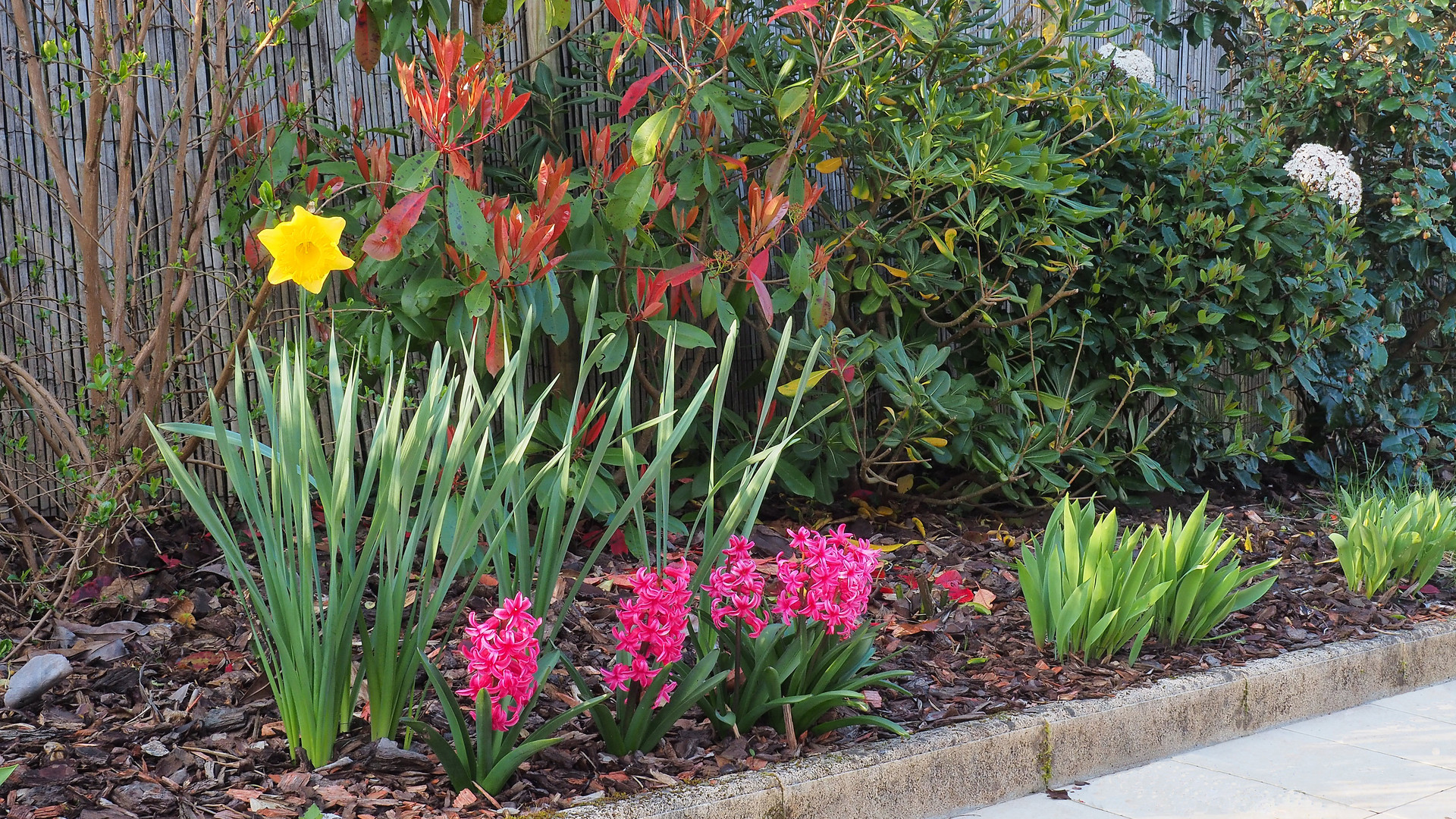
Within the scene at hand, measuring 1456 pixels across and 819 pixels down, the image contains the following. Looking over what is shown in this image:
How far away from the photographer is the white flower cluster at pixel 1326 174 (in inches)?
189

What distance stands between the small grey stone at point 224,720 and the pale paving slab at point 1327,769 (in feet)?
6.81

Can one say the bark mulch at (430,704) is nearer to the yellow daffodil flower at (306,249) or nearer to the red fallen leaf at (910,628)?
the red fallen leaf at (910,628)

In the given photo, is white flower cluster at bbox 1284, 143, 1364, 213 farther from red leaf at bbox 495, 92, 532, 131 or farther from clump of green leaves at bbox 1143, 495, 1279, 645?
red leaf at bbox 495, 92, 532, 131

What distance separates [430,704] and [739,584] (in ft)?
2.31

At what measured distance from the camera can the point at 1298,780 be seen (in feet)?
8.49

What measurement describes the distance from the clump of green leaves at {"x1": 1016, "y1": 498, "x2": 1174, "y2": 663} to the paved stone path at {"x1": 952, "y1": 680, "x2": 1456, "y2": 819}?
0.32 metres

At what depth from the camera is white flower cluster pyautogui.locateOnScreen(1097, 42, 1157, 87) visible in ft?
15.2

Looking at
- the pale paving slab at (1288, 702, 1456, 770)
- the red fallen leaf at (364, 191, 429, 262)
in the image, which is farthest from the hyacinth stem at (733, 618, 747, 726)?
the pale paving slab at (1288, 702, 1456, 770)

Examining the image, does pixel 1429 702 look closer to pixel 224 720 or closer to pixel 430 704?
pixel 430 704

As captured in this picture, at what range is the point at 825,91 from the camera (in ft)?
11.3

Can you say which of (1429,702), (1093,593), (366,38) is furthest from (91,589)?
(1429,702)

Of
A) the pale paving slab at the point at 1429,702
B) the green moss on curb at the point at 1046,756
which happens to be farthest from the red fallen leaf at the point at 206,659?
the pale paving slab at the point at 1429,702

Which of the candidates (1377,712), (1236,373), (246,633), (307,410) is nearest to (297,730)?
(307,410)

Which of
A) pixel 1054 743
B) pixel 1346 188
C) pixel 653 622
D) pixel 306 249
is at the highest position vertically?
pixel 1346 188
